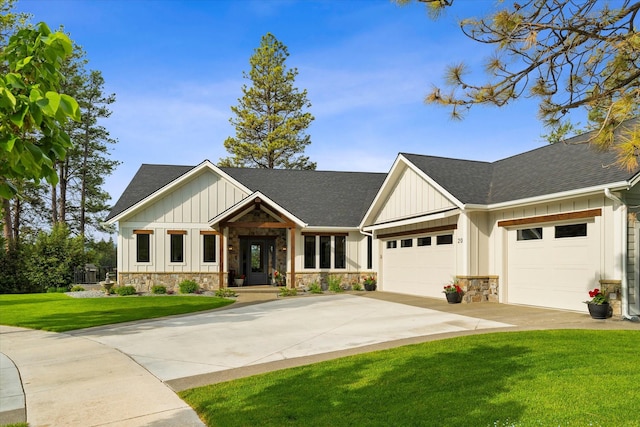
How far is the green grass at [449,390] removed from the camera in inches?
188

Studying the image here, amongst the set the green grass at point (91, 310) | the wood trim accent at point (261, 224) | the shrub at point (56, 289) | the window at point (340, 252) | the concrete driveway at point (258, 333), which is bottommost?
the shrub at point (56, 289)

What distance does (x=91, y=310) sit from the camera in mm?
14945

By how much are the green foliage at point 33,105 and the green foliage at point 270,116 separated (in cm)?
3633

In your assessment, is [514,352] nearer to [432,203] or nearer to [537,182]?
[537,182]

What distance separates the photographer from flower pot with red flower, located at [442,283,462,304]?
1496 cm

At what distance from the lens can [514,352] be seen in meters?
7.34

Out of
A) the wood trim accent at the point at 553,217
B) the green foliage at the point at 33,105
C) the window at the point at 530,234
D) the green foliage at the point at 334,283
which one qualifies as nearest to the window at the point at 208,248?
the green foliage at the point at 334,283

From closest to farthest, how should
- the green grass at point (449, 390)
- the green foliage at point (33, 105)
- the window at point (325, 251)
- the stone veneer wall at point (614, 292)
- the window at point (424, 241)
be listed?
1. the green foliage at point (33, 105)
2. the green grass at point (449, 390)
3. the stone veneer wall at point (614, 292)
4. the window at point (424, 241)
5. the window at point (325, 251)

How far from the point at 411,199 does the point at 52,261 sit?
62.1 ft

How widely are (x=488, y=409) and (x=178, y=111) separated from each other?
60.8 ft

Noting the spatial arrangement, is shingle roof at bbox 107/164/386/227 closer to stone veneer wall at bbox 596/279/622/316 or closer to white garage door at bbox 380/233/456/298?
white garage door at bbox 380/233/456/298

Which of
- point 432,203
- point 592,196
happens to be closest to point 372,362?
point 592,196

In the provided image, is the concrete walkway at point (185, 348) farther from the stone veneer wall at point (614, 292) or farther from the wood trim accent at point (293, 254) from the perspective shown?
the wood trim accent at point (293, 254)

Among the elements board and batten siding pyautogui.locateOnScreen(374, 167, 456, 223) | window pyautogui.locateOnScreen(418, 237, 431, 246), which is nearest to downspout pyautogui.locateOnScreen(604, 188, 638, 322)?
board and batten siding pyautogui.locateOnScreen(374, 167, 456, 223)
